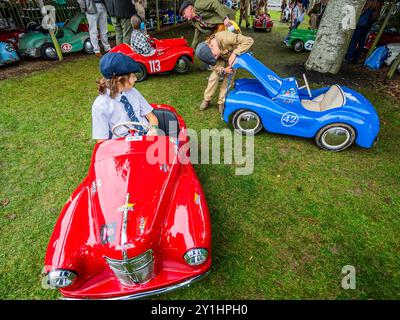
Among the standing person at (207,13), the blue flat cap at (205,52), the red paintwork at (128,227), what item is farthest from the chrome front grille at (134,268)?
the standing person at (207,13)

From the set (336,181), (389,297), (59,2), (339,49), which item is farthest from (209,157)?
(59,2)

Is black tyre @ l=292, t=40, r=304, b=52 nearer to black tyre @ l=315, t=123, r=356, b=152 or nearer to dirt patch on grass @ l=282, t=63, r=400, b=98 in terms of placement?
dirt patch on grass @ l=282, t=63, r=400, b=98

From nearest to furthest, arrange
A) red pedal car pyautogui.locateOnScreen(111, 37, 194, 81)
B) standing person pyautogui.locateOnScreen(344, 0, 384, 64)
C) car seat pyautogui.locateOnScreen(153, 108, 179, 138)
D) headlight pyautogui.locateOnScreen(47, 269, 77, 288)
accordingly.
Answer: headlight pyautogui.locateOnScreen(47, 269, 77, 288), car seat pyautogui.locateOnScreen(153, 108, 179, 138), red pedal car pyautogui.locateOnScreen(111, 37, 194, 81), standing person pyautogui.locateOnScreen(344, 0, 384, 64)

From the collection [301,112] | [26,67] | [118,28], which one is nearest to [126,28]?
[118,28]

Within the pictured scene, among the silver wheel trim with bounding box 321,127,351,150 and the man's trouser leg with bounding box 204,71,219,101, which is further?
the man's trouser leg with bounding box 204,71,219,101

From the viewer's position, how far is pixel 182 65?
20.5 feet

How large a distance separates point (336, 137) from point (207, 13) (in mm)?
3252

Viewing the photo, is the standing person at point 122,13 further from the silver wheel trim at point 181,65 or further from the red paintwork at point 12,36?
the red paintwork at point 12,36

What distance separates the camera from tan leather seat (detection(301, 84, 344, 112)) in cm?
350

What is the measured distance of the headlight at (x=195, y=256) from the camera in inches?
73.7

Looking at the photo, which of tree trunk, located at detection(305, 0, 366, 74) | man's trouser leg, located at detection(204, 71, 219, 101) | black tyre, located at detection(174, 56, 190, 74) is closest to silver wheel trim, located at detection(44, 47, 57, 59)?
black tyre, located at detection(174, 56, 190, 74)

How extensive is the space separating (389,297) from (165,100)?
466cm

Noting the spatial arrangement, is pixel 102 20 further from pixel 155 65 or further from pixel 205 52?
pixel 205 52

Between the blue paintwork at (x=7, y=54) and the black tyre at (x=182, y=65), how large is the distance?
4228 mm
